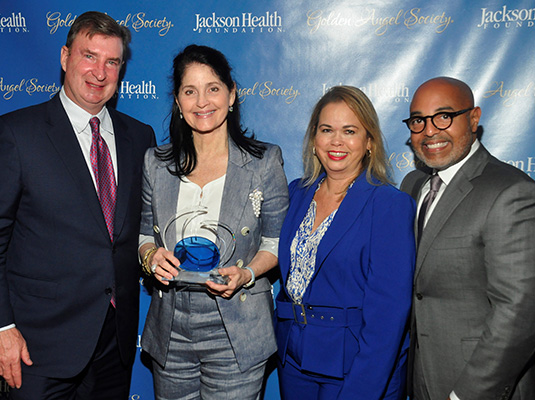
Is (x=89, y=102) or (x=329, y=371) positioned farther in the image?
(x=89, y=102)

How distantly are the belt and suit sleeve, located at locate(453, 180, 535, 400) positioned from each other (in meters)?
0.42

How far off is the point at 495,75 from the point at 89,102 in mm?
2027

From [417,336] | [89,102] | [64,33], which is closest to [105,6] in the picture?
[64,33]

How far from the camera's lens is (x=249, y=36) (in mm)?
2514

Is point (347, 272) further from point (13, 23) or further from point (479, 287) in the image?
point (13, 23)

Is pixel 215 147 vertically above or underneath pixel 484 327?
above

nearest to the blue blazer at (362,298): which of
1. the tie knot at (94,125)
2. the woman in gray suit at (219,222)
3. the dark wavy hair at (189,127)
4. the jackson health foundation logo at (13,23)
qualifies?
the woman in gray suit at (219,222)

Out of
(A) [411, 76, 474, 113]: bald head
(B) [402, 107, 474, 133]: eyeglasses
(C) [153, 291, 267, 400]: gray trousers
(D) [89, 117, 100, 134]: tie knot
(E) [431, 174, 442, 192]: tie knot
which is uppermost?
(A) [411, 76, 474, 113]: bald head

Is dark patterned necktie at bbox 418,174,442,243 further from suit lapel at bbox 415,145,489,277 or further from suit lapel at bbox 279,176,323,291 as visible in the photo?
suit lapel at bbox 279,176,323,291

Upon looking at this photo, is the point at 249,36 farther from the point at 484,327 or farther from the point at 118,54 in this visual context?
the point at 484,327

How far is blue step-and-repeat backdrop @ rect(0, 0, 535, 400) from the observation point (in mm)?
2338

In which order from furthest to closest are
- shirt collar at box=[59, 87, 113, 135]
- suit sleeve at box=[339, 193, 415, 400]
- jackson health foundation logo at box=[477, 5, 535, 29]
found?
jackson health foundation logo at box=[477, 5, 535, 29] < shirt collar at box=[59, 87, 113, 135] < suit sleeve at box=[339, 193, 415, 400]

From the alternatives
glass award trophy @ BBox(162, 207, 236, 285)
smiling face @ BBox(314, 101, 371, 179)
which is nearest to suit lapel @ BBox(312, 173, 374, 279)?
smiling face @ BBox(314, 101, 371, 179)

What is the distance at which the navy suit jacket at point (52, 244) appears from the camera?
1754 millimetres
